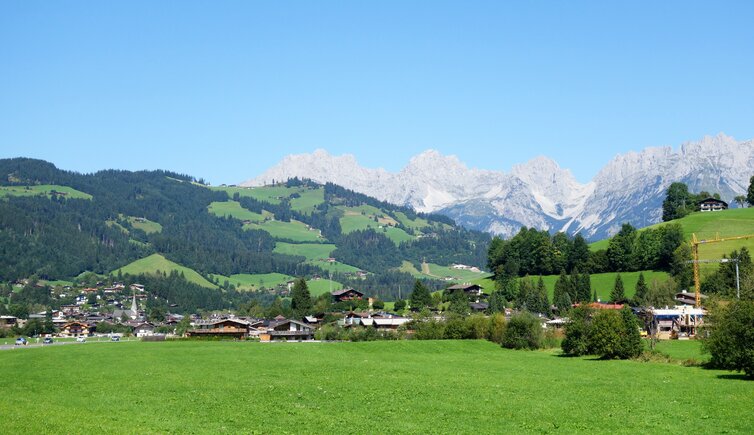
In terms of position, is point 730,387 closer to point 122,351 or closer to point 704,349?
point 704,349

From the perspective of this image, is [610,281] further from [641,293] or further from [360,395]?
[360,395]

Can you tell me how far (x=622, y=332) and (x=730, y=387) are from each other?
29.9 m

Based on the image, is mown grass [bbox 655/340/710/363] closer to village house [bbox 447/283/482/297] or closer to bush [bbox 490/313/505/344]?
bush [bbox 490/313/505/344]

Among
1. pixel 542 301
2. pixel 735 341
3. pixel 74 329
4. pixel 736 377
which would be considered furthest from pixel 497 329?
pixel 74 329

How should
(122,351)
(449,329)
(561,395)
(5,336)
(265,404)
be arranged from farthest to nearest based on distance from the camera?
(5,336), (449,329), (122,351), (561,395), (265,404)

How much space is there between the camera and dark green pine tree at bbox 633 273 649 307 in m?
153

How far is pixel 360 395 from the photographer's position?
5206 cm

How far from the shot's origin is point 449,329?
119125 mm

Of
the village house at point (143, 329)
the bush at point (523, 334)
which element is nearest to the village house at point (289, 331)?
the bush at point (523, 334)

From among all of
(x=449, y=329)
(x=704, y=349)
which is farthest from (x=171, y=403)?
(x=449, y=329)

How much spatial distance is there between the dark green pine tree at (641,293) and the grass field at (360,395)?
232ft

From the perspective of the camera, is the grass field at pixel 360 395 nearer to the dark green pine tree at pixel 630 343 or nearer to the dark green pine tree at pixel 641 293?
the dark green pine tree at pixel 630 343

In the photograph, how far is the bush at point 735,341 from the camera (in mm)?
62875

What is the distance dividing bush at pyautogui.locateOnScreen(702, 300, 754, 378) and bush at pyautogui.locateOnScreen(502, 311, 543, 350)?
34.2 metres
